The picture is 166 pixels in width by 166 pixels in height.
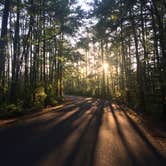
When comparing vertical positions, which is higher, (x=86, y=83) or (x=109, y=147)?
(x=86, y=83)

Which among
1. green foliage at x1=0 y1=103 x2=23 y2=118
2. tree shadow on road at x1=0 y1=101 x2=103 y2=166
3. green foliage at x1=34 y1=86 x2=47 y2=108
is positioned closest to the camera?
tree shadow on road at x1=0 y1=101 x2=103 y2=166

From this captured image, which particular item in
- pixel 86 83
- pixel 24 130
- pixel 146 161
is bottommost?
pixel 146 161

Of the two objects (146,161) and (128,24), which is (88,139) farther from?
(128,24)

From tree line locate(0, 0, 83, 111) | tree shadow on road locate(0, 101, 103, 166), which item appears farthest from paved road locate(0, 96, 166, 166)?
tree line locate(0, 0, 83, 111)

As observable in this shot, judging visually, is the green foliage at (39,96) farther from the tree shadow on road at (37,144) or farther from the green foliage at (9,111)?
the tree shadow on road at (37,144)

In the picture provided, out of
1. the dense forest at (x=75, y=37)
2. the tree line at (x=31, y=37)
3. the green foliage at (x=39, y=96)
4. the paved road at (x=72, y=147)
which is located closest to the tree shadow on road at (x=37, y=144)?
the paved road at (x=72, y=147)

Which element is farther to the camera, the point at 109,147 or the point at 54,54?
the point at 54,54

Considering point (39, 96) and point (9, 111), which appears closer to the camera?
point (9, 111)

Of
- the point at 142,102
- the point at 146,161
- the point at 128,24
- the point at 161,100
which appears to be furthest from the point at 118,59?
the point at 146,161

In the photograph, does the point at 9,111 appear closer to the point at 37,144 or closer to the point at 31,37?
the point at 37,144

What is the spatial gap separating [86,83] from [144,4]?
46987 millimetres

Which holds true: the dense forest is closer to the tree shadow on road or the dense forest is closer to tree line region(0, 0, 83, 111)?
tree line region(0, 0, 83, 111)

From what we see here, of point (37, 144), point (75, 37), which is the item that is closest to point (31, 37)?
point (75, 37)

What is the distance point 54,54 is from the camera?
89.9 ft
